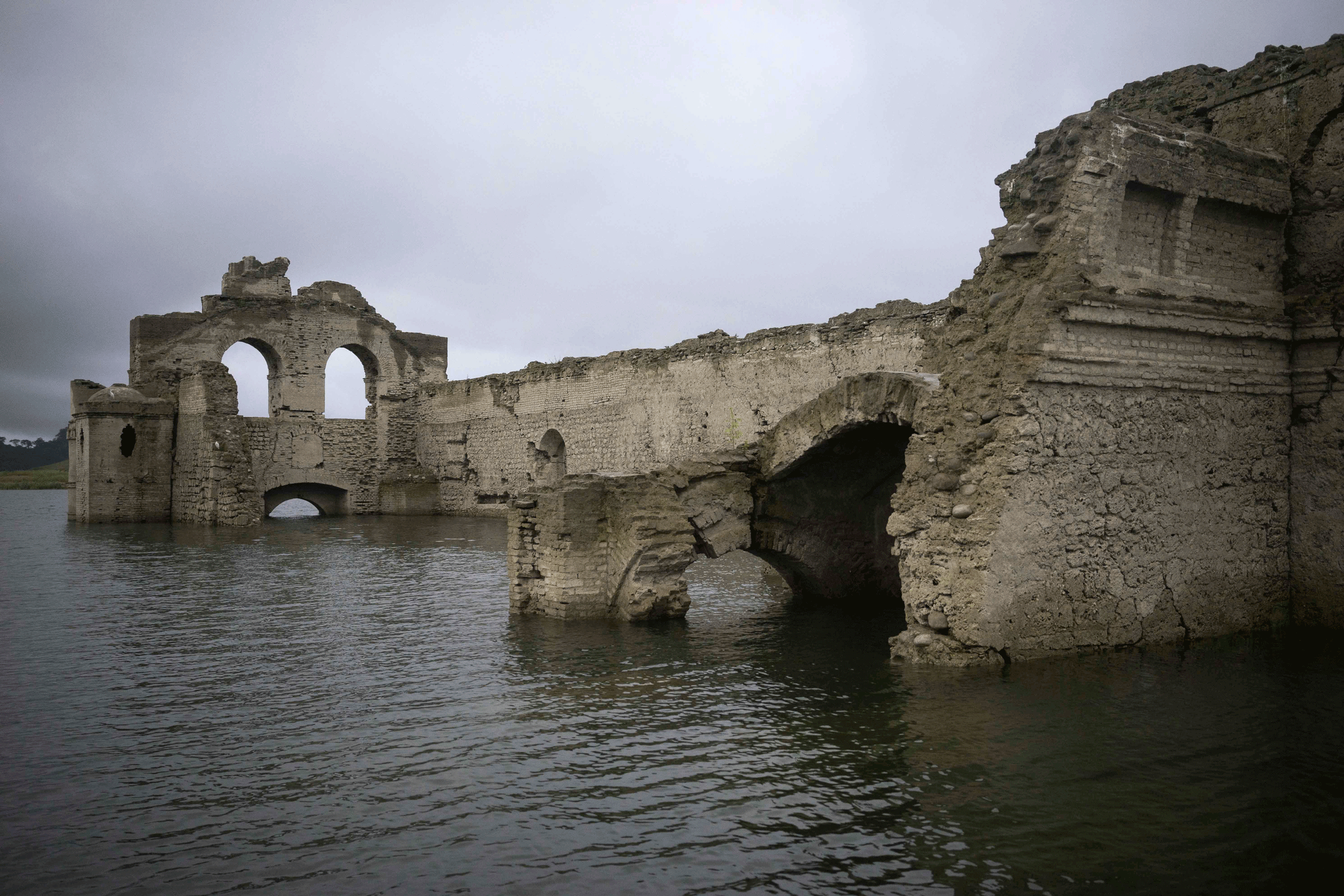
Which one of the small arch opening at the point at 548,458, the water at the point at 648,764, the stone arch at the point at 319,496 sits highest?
the small arch opening at the point at 548,458

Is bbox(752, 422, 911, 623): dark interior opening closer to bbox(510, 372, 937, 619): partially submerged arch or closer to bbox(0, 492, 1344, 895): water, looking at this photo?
bbox(510, 372, 937, 619): partially submerged arch

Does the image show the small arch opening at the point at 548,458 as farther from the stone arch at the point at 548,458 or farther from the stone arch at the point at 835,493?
the stone arch at the point at 835,493

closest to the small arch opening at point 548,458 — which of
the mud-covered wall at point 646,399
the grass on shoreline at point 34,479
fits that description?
the mud-covered wall at point 646,399

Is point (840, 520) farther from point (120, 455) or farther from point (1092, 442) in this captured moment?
point (120, 455)

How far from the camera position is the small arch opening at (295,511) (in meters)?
28.8

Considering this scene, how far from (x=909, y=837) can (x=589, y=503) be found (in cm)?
575

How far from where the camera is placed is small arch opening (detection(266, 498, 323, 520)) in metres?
28.8

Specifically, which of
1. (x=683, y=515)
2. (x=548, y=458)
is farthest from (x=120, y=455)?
(x=683, y=515)

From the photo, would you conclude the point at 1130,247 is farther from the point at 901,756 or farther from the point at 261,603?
the point at 261,603

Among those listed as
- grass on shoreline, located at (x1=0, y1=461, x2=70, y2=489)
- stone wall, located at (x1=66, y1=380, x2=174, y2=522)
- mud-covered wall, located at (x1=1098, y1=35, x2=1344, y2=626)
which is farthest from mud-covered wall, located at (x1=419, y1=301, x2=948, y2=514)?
grass on shoreline, located at (x1=0, y1=461, x2=70, y2=489)

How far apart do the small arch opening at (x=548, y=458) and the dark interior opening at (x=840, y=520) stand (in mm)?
14863

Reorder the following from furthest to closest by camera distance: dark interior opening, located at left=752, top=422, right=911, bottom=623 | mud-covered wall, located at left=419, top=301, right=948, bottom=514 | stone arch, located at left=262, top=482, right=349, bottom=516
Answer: stone arch, located at left=262, top=482, right=349, bottom=516
mud-covered wall, located at left=419, top=301, right=948, bottom=514
dark interior opening, located at left=752, top=422, right=911, bottom=623

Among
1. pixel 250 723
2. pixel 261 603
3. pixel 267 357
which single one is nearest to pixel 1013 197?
pixel 250 723

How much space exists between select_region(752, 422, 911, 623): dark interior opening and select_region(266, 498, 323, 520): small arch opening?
20465 mm
